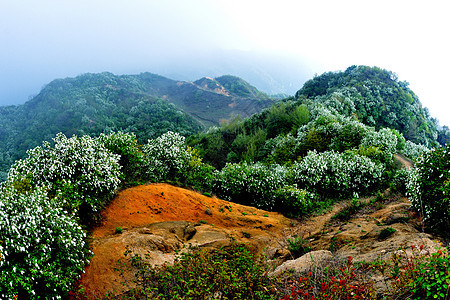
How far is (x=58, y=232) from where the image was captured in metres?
9.91

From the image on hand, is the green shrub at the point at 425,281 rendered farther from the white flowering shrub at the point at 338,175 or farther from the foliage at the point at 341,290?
the white flowering shrub at the point at 338,175

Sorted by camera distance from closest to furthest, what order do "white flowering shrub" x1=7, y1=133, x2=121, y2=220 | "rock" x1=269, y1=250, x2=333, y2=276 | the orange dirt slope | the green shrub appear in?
the green shrub
"rock" x1=269, y1=250, x2=333, y2=276
the orange dirt slope
"white flowering shrub" x1=7, y1=133, x2=121, y2=220

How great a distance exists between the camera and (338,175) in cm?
2283

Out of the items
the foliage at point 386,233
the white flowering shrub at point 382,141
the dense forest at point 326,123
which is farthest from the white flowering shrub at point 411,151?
the foliage at point 386,233

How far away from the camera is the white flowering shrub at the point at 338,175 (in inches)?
907

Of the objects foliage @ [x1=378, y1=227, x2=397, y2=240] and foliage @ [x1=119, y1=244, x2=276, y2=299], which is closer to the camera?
foliage @ [x1=119, y1=244, x2=276, y2=299]

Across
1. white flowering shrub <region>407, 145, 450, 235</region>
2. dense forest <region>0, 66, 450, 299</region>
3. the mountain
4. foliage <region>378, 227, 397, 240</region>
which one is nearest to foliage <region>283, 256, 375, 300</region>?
dense forest <region>0, 66, 450, 299</region>

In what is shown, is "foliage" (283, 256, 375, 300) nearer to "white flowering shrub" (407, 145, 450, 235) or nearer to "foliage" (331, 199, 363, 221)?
"white flowering shrub" (407, 145, 450, 235)

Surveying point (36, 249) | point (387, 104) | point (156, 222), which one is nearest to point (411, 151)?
point (387, 104)

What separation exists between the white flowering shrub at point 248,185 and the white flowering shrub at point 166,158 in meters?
3.95

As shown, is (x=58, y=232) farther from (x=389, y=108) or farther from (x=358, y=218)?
(x=389, y=108)

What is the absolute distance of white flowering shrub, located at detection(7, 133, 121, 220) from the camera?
13.7 m

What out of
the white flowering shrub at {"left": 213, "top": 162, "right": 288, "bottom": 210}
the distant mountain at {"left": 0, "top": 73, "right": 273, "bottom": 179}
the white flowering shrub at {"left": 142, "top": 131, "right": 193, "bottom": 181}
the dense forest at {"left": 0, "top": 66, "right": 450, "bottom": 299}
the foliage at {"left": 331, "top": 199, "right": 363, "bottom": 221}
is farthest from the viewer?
the distant mountain at {"left": 0, "top": 73, "right": 273, "bottom": 179}

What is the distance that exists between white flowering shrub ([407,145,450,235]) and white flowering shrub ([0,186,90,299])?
47.9 feet
